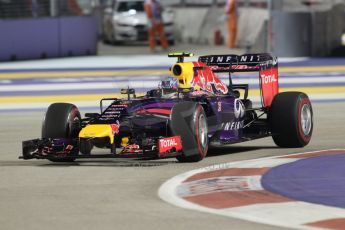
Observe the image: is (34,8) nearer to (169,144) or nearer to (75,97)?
(75,97)

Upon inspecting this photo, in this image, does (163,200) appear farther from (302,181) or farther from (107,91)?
(107,91)

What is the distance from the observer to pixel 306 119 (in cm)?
1424

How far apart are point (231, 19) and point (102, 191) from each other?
24383mm

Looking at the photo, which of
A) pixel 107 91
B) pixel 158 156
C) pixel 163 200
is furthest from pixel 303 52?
pixel 163 200

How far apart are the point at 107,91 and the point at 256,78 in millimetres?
4037

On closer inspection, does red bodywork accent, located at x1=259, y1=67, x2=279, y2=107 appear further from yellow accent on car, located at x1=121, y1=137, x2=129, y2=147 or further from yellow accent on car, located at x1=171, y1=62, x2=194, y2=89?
yellow accent on car, located at x1=121, y1=137, x2=129, y2=147

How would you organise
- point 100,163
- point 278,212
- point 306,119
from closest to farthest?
point 278,212
point 100,163
point 306,119

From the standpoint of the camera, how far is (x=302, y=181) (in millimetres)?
10867

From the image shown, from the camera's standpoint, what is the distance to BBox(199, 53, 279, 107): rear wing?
1462cm

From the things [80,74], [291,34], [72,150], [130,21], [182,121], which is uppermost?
[130,21]

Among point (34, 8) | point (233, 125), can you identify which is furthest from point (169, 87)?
point (34, 8)

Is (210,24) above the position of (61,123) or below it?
above

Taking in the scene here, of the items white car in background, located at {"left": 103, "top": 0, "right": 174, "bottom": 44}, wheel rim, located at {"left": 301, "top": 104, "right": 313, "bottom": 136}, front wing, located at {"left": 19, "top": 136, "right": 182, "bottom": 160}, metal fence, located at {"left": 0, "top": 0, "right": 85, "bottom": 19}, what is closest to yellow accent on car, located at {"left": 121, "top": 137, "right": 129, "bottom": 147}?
front wing, located at {"left": 19, "top": 136, "right": 182, "bottom": 160}

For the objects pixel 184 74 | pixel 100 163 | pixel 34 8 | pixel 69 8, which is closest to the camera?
pixel 100 163
